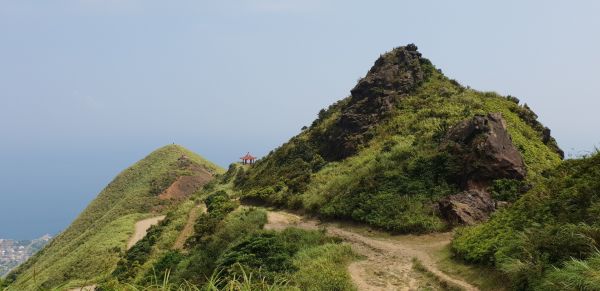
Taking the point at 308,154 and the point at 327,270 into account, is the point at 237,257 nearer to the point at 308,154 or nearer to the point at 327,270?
the point at 327,270

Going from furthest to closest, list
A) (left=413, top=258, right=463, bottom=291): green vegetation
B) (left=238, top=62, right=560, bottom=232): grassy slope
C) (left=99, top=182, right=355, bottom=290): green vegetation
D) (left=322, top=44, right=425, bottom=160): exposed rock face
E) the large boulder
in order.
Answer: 1. (left=322, top=44, right=425, bottom=160): exposed rock face
2. (left=238, top=62, right=560, bottom=232): grassy slope
3. the large boulder
4. (left=99, top=182, right=355, bottom=290): green vegetation
5. (left=413, top=258, right=463, bottom=291): green vegetation

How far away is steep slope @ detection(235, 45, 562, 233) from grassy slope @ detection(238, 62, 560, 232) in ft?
0.23

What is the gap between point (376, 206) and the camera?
2419cm

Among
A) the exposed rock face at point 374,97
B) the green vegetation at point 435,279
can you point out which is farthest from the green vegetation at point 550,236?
the exposed rock face at point 374,97

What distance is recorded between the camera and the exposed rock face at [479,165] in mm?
21203

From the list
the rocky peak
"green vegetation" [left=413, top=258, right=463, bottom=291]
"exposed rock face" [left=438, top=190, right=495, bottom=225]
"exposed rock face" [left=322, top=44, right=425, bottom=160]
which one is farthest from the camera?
the rocky peak

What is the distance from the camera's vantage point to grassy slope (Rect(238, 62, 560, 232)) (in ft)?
77.5

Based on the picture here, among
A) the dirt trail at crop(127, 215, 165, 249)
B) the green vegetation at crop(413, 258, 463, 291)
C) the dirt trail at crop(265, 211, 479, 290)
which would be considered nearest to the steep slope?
the dirt trail at crop(265, 211, 479, 290)

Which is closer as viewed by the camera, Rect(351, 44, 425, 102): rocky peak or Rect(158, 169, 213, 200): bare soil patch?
Rect(351, 44, 425, 102): rocky peak

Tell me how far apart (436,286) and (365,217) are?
9.18m

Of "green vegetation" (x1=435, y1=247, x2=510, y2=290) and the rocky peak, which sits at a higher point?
the rocky peak

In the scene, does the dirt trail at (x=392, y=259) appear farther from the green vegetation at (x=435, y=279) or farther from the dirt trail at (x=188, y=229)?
the dirt trail at (x=188, y=229)

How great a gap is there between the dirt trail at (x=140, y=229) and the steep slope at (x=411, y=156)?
10417 millimetres

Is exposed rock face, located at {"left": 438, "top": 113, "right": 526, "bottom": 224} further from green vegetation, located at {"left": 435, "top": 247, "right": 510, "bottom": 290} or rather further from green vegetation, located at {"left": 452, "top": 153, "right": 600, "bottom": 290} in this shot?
green vegetation, located at {"left": 435, "top": 247, "right": 510, "bottom": 290}
